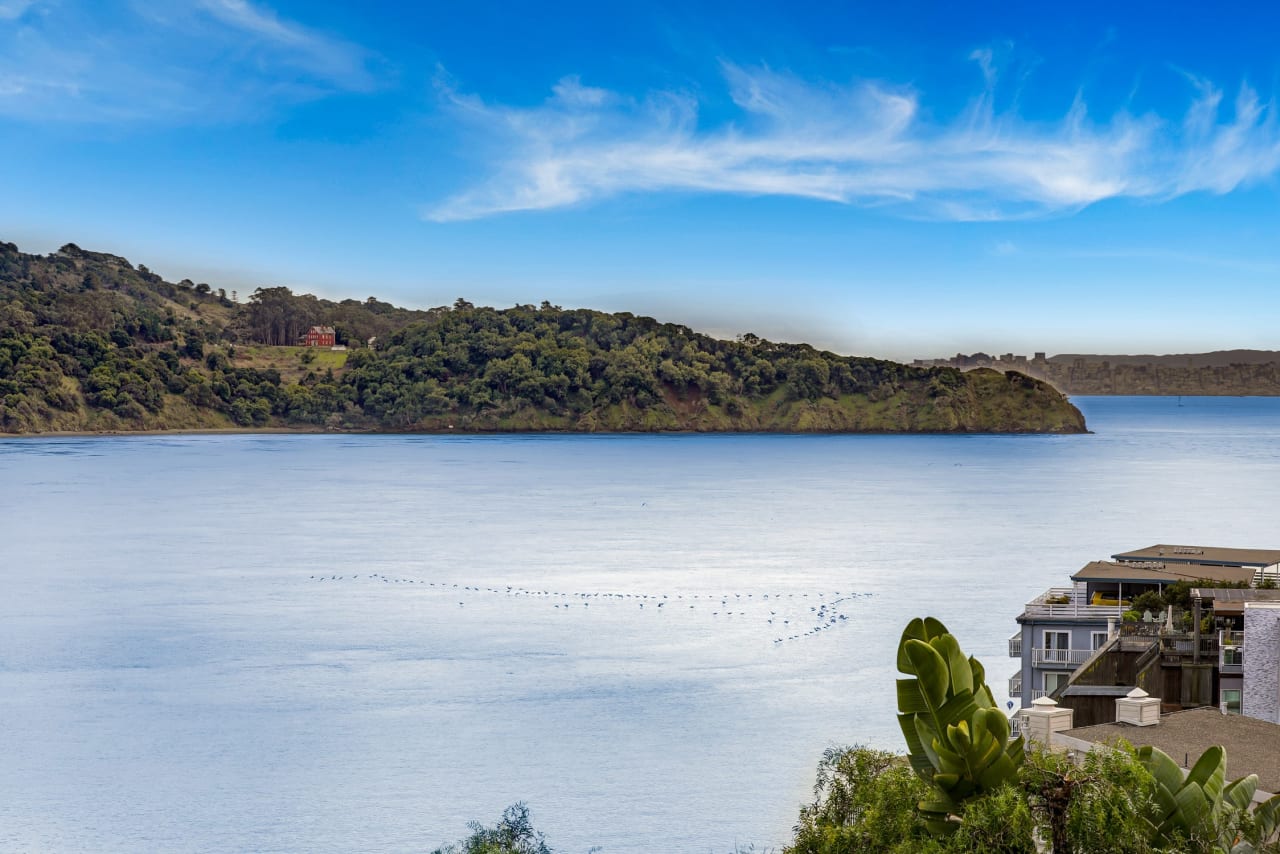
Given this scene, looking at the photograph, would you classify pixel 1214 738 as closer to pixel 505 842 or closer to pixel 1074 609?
pixel 505 842

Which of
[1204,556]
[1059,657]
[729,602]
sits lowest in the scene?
[729,602]

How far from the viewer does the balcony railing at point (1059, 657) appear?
29672 mm

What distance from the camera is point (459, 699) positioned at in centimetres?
4050

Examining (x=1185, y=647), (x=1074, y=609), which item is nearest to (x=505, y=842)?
(x=1185, y=647)

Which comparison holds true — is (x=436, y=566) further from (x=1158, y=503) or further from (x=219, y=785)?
(x=1158, y=503)

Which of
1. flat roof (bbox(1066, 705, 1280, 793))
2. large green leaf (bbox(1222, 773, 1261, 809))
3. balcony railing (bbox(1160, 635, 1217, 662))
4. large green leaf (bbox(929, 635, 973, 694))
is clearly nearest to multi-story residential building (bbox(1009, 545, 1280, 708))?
balcony railing (bbox(1160, 635, 1217, 662))

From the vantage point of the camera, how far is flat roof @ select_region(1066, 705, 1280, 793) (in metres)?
15.8

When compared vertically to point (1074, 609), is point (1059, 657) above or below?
below

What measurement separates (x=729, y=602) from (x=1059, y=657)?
29799 mm

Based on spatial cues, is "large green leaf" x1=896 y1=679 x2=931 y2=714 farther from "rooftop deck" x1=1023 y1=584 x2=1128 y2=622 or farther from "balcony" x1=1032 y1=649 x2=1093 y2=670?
"rooftop deck" x1=1023 y1=584 x2=1128 y2=622

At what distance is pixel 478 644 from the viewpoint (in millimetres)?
49969

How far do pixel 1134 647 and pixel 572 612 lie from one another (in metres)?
34.3

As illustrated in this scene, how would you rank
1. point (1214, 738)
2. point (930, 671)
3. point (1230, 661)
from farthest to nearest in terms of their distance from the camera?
point (1230, 661) < point (1214, 738) < point (930, 671)

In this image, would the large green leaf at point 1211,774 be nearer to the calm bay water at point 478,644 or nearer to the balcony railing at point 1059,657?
the calm bay water at point 478,644
